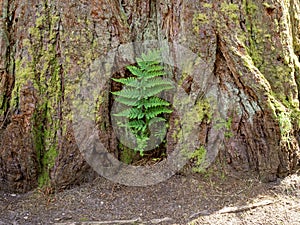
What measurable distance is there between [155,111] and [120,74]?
22.0 inches

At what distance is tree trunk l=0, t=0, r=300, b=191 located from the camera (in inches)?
145

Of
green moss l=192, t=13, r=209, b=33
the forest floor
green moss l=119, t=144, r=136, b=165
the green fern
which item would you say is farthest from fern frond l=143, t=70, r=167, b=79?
the forest floor

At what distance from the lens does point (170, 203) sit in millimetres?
3443

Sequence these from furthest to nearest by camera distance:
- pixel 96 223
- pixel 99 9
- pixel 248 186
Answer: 1. pixel 99 9
2. pixel 248 186
3. pixel 96 223

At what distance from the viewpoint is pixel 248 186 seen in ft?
11.8

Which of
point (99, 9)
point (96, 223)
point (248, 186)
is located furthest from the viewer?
point (99, 9)

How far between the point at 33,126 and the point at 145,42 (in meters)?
1.50

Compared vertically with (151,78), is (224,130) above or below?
below

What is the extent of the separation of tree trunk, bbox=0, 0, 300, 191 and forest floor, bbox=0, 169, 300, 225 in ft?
0.51

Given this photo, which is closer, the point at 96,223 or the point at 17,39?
the point at 96,223

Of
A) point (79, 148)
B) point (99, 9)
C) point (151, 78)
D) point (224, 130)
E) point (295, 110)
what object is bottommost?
point (79, 148)

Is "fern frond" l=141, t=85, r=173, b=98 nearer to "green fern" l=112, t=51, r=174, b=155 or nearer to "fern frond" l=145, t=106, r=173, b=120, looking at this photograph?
"green fern" l=112, t=51, r=174, b=155

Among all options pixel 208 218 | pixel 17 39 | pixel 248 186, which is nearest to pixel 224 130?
pixel 248 186

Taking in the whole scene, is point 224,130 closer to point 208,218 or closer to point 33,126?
point 208,218
